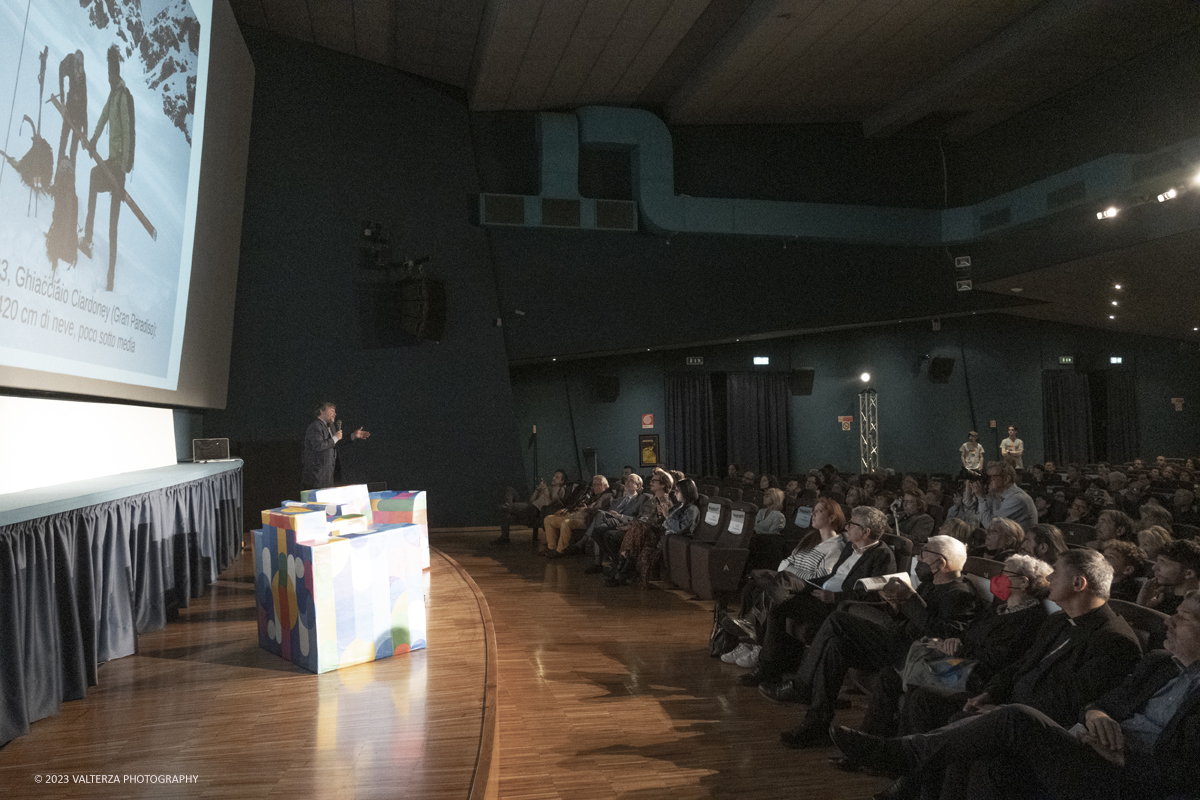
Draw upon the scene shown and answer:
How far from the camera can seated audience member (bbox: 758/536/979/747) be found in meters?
3.31

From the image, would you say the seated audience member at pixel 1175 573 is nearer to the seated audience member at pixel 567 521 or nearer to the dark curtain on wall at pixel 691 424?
the seated audience member at pixel 567 521

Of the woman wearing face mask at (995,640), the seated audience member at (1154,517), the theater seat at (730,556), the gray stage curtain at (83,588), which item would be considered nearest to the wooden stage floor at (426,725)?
the gray stage curtain at (83,588)

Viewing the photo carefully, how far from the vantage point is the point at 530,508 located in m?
9.62

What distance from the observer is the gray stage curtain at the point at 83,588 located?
106 inches

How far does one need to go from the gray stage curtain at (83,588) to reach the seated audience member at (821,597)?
3056 mm

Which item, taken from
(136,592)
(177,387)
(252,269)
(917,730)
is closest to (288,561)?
(136,592)

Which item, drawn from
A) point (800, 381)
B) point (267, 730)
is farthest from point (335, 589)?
point (800, 381)

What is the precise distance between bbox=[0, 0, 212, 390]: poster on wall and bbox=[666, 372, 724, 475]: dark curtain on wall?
8.53 meters

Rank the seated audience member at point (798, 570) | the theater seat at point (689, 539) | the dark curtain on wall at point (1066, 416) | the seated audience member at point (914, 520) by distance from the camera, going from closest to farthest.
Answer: the seated audience member at point (798, 570)
the seated audience member at point (914, 520)
the theater seat at point (689, 539)
the dark curtain on wall at point (1066, 416)

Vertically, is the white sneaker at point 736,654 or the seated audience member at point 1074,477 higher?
the seated audience member at point 1074,477

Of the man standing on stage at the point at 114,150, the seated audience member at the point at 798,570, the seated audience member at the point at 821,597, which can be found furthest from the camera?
the seated audience member at the point at 798,570

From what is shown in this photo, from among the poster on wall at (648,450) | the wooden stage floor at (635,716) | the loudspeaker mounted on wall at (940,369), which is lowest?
the wooden stage floor at (635,716)

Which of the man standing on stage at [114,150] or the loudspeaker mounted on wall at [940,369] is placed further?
the loudspeaker mounted on wall at [940,369]

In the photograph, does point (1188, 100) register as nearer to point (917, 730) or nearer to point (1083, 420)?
point (1083, 420)
